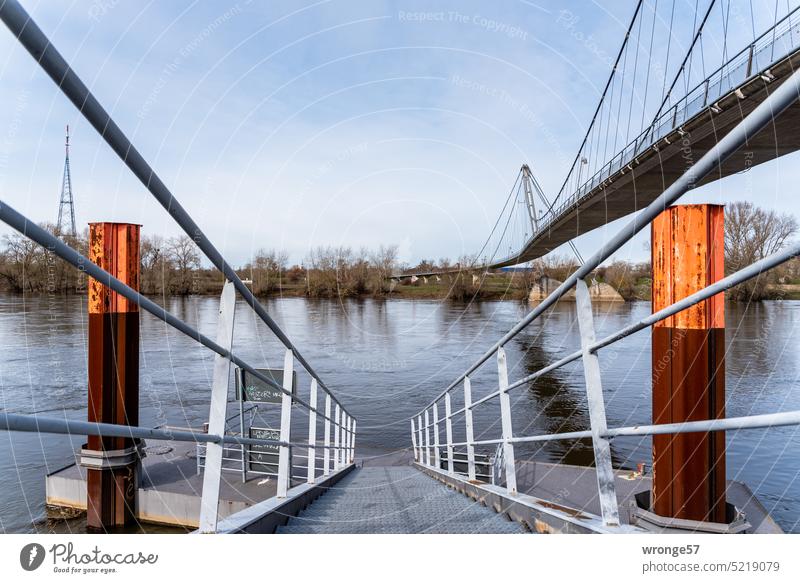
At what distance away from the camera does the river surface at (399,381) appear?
940 cm

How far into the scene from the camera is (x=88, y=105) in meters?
0.88

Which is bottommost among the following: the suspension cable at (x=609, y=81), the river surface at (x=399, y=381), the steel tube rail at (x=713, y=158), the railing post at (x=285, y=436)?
the river surface at (x=399, y=381)

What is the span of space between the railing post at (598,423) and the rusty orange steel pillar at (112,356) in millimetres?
4364

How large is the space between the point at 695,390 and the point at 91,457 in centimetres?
499

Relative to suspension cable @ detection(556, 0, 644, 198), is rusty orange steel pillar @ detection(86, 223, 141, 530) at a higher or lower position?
lower

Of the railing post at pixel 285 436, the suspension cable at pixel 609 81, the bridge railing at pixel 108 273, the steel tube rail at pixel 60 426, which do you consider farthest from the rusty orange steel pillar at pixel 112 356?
the suspension cable at pixel 609 81

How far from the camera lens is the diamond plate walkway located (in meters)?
2.04

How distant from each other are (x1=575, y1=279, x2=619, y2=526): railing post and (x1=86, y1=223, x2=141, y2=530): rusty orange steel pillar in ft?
14.3

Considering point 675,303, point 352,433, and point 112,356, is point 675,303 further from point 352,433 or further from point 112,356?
point 352,433

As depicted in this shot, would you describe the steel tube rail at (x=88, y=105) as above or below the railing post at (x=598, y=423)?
above

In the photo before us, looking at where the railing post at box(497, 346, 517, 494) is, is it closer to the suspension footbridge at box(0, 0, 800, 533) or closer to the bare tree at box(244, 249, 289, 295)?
the suspension footbridge at box(0, 0, 800, 533)

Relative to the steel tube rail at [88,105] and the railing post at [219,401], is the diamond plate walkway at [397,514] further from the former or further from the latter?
the steel tube rail at [88,105]

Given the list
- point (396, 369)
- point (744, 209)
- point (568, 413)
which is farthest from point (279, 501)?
point (396, 369)

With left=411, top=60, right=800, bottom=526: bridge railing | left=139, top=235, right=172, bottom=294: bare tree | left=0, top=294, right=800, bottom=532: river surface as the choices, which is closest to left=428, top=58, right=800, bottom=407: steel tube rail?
left=411, top=60, right=800, bottom=526: bridge railing
